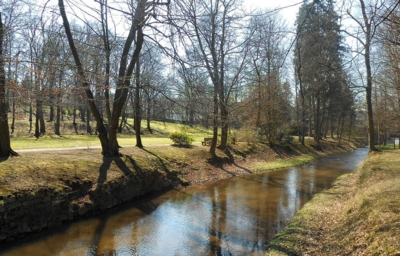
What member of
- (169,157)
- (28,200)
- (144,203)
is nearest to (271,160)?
(169,157)

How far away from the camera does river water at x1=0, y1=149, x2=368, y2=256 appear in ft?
23.9

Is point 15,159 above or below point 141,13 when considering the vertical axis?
below

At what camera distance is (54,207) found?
9.01 meters

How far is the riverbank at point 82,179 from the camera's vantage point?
823cm

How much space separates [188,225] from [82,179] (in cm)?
428

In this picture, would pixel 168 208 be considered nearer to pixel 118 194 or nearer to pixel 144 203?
pixel 144 203

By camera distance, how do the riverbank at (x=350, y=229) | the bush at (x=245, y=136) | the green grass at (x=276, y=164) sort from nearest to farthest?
the riverbank at (x=350, y=229) < the green grass at (x=276, y=164) < the bush at (x=245, y=136)

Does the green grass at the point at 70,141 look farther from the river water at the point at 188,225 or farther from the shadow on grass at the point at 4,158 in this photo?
the shadow on grass at the point at 4,158

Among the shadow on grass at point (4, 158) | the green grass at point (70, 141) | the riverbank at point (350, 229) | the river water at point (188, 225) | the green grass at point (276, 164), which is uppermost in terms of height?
the shadow on grass at point (4, 158)

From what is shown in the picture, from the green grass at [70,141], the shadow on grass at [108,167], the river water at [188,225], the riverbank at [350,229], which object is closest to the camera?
the riverbank at [350,229]

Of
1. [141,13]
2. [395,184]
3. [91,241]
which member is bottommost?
[91,241]

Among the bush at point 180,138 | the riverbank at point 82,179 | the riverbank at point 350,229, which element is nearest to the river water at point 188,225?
the riverbank at point 82,179

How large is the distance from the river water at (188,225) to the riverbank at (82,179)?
531mm

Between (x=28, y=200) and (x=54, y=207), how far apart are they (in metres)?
0.83
